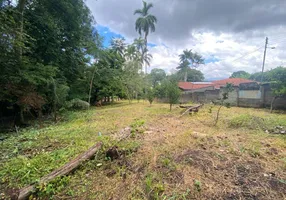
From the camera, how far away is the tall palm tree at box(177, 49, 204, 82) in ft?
101

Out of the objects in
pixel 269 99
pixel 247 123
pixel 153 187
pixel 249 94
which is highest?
pixel 249 94

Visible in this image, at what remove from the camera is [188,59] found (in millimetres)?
31234

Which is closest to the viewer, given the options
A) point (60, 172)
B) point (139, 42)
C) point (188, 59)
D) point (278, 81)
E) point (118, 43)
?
point (60, 172)

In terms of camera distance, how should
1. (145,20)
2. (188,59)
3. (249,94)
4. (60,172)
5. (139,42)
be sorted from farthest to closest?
(188,59) < (139,42) < (145,20) < (249,94) < (60,172)

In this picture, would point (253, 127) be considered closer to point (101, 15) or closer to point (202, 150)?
point (202, 150)

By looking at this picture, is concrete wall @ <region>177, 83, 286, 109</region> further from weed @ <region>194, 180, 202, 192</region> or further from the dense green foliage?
the dense green foliage

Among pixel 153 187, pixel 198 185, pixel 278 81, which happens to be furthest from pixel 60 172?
pixel 278 81

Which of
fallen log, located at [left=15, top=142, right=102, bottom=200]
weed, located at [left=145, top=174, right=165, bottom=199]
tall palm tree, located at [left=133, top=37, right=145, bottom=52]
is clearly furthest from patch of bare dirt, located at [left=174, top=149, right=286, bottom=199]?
tall palm tree, located at [left=133, top=37, right=145, bottom=52]

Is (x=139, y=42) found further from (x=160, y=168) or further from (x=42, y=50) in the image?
(x=160, y=168)

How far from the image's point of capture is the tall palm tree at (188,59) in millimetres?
30734

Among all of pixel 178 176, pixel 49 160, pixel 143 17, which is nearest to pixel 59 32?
pixel 49 160

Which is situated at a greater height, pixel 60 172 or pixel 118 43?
pixel 118 43

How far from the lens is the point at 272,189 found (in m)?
1.81

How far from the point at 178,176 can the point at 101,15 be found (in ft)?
39.9
